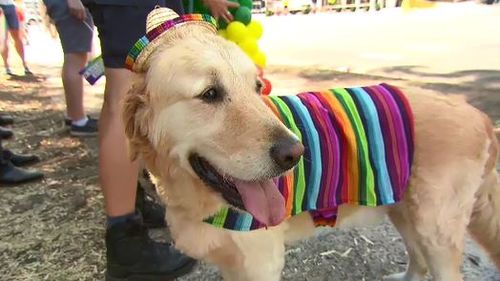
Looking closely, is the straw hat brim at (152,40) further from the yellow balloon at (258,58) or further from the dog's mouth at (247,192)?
the yellow balloon at (258,58)

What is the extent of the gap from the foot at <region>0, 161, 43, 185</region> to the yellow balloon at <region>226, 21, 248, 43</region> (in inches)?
79.8

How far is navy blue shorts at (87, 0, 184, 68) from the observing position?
2.36m

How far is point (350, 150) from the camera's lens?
225cm

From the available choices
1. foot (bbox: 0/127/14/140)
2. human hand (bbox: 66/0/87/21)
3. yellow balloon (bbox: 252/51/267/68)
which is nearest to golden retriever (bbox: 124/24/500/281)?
yellow balloon (bbox: 252/51/267/68)

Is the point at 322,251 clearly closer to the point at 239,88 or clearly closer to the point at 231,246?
the point at 231,246

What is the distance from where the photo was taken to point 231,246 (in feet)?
7.14

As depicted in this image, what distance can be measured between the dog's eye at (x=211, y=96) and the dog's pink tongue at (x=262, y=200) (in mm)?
295

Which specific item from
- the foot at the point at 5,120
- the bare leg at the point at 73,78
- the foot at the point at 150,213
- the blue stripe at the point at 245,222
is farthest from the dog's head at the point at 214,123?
the foot at the point at 5,120

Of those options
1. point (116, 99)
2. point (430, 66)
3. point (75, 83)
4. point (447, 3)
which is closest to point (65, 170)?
point (75, 83)

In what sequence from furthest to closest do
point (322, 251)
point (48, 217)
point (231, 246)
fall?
point (48, 217) → point (322, 251) → point (231, 246)

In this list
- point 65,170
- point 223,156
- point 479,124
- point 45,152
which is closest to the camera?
point 223,156

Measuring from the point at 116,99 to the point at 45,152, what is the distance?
2598mm

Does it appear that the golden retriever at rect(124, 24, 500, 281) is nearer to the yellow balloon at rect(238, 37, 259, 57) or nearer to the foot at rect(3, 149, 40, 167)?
the yellow balloon at rect(238, 37, 259, 57)

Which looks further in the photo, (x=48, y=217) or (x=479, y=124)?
(x=48, y=217)
